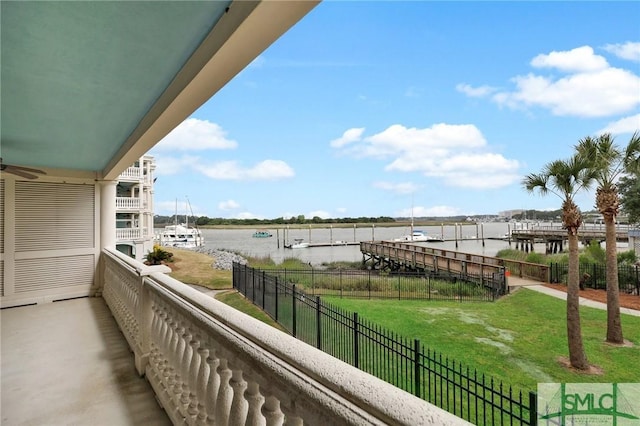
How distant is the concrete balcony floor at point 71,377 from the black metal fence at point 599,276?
1378cm

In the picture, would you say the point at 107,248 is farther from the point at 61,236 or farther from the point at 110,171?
the point at 110,171

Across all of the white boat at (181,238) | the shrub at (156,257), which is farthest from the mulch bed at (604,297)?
the white boat at (181,238)

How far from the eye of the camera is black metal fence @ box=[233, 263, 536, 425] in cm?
383

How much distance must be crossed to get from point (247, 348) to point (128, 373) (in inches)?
92.2

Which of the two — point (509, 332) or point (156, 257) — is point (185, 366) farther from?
point (156, 257)

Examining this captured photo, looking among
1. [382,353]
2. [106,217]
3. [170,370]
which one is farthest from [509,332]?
[106,217]

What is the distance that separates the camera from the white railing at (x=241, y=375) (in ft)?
1.94

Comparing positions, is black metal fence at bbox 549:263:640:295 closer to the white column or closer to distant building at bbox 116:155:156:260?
the white column

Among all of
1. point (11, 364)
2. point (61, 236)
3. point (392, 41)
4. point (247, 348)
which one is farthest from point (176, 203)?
point (247, 348)

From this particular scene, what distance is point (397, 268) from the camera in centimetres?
2138

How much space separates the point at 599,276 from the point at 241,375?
14750 mm

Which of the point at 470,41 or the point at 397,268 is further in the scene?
the point at 397,268

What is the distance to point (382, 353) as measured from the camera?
545 centimetres

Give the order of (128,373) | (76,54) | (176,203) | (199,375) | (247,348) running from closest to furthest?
(247,348) → (199,375) → (76,54) → (128,373) → (176,203)
